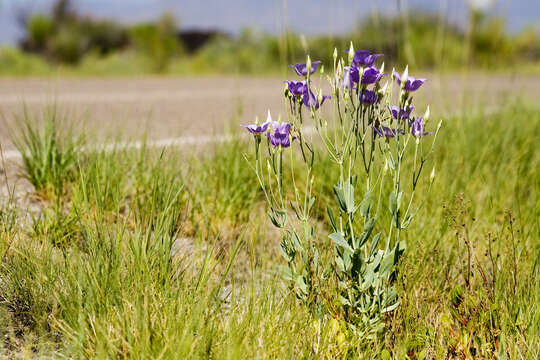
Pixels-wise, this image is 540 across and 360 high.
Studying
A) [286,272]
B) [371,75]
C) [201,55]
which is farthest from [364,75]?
[201,55]

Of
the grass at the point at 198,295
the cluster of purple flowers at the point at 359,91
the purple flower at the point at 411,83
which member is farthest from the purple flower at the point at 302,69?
the grass at the point at 198,295

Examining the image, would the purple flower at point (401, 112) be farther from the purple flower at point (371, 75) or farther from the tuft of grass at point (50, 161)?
the tuft of grass at point (50, 161)

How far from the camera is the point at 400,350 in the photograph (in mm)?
1779

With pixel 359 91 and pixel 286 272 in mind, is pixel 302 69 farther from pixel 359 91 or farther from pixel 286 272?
pixel 286 272

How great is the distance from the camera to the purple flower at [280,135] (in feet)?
5.87

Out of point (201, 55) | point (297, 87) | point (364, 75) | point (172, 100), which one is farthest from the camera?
point (201, 55)

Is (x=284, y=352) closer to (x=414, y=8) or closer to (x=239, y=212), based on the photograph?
(x=239, y=212)

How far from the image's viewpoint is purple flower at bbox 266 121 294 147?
179cm

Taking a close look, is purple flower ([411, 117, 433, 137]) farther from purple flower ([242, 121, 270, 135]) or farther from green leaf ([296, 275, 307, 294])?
green leaf ([296, 275, 307, 294])

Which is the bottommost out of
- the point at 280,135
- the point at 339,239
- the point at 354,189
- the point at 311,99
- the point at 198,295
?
the point at 198,295

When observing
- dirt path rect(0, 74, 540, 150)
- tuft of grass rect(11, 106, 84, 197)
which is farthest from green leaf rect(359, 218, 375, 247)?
dirt path rect(0, 74, 540, 150)

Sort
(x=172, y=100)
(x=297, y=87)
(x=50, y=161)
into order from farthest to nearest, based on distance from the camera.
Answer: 1. (x=172, y=100)
2. (x=50, y=161)
3. (x=297, y=87)

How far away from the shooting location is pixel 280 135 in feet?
5.93

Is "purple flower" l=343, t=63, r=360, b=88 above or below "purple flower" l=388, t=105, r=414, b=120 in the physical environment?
above
